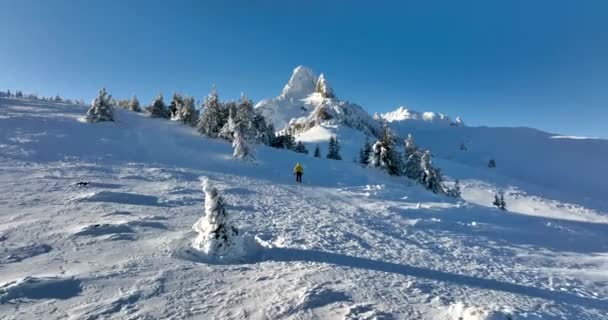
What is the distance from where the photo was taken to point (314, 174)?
31.9 m

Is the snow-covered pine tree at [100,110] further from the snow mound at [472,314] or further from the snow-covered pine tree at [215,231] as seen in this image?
the snow mound at [472,314]

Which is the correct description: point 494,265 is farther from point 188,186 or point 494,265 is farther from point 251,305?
point 188,186

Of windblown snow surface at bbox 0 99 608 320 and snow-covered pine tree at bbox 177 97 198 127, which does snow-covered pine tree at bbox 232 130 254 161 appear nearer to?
windblown snow surface at bbox 0 99 608 320

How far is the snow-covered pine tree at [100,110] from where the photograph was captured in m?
39.5

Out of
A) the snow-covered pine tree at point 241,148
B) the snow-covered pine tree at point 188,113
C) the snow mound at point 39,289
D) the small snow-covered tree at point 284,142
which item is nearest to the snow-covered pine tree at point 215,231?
the snow mound at point 39,289

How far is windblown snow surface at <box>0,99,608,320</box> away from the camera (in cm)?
727

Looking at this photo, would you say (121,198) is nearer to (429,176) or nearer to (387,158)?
(387,158)

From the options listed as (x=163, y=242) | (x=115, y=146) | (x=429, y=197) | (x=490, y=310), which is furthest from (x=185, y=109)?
(x=490, y=310)

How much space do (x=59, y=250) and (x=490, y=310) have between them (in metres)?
10.5

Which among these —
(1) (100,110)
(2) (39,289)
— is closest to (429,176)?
(1) (100,110)

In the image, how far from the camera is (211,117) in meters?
42.9

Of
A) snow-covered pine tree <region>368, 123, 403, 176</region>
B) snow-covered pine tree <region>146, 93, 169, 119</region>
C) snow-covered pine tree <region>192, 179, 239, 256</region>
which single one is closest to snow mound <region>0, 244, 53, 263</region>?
snow-covered pine tree <region>192, 179, 239, 256</region>

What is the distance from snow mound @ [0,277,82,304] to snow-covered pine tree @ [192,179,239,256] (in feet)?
10.3

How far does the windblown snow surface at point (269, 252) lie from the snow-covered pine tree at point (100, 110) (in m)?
12.5
